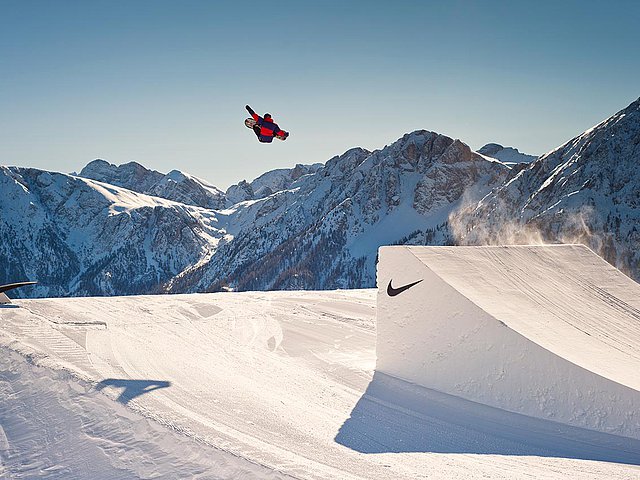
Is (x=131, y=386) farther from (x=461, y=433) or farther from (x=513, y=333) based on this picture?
(x=513, y=333)

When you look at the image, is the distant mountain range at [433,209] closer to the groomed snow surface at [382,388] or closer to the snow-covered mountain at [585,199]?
the snow-covered mountain at [585,199]

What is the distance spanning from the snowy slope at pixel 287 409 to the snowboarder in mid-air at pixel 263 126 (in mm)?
7660

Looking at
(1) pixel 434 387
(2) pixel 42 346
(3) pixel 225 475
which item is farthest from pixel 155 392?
(1) pixel 434 387

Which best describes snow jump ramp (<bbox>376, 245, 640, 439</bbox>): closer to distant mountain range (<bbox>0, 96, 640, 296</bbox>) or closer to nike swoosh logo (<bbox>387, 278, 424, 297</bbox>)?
nike swoosh logo (<bbox>387, 278, 424, 297</bbox>)

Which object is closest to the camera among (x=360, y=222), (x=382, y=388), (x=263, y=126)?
(x=382, y=388)

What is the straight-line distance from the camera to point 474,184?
147250 millimetres

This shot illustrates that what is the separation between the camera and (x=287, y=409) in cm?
680

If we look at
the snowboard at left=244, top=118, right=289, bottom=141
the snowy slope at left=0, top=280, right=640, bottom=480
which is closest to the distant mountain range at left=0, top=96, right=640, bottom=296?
the snowboard at left=244, top=118, right=289, bottom=141

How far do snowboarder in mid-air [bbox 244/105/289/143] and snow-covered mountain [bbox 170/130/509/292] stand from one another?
3902 inches

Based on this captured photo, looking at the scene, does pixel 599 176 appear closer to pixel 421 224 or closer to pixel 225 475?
pixel 421 224

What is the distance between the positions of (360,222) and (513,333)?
5703 inches

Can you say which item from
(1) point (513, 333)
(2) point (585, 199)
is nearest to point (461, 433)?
(1) point (513, 333)

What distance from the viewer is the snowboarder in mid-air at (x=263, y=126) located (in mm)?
17109

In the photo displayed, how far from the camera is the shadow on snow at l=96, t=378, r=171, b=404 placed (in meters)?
6.75
